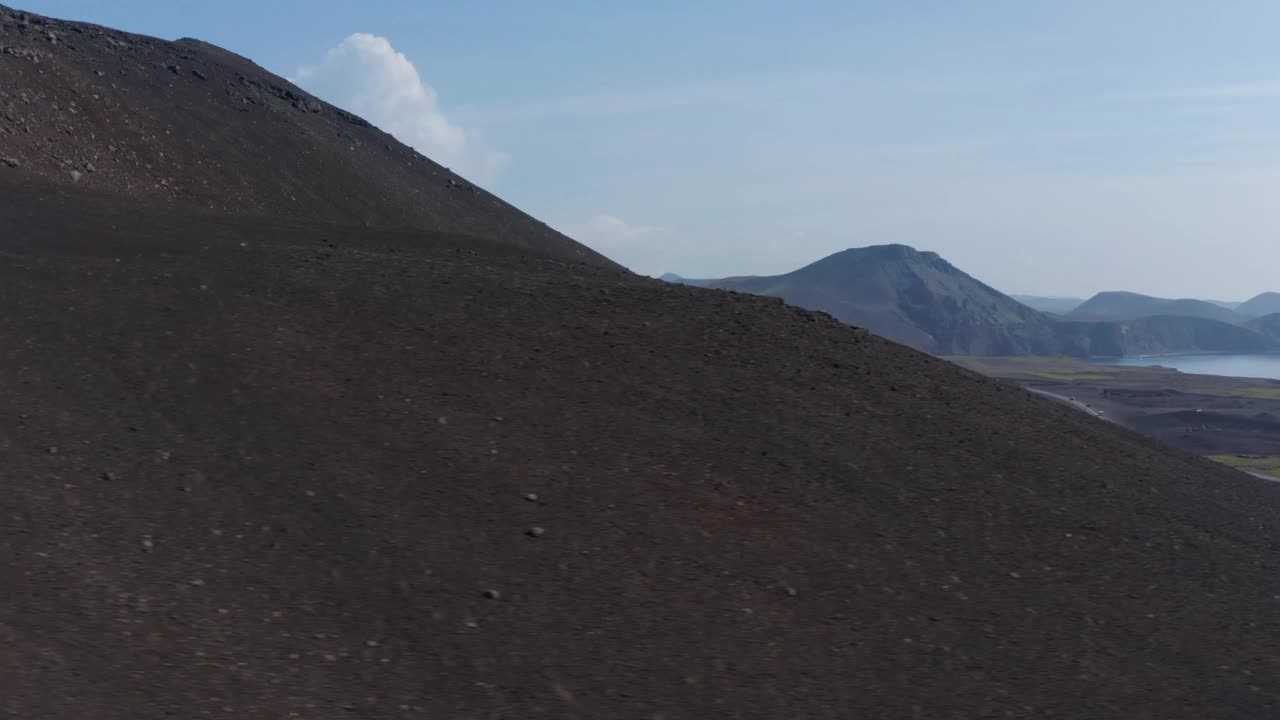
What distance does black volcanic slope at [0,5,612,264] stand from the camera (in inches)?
1008

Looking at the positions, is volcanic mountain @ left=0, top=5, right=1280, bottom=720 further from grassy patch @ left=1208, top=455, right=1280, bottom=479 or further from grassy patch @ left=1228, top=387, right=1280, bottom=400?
grassy patch @ left=1228, top=387, right=1280, bottom=400

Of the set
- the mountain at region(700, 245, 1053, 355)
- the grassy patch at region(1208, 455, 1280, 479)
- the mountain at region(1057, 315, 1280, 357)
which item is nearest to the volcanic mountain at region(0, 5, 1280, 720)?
the grassy patch at region(1208, 455, 1280, 479)

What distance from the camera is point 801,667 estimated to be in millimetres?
7676

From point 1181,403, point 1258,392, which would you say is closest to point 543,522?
point 1181,403

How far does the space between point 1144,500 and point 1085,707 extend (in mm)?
6303

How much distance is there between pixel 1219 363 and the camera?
514 feet

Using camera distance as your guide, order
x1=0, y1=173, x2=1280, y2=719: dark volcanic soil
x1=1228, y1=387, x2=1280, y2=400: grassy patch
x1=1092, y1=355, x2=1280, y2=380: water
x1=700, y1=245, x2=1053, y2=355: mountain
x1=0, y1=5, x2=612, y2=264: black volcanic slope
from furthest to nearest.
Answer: x1=700, y1=245, x2=1053, y2=355: mountain, x1=1092, y1=355, x2=1280, y2=380: water, x1=1228, y1=387, x2=1280, y2=400: grassy patch, x1=0, y1=5, x2=612, y2=264: black volcanic slope, x1=0, y1=173, x2=1280, y2=719: dark volcanic soil

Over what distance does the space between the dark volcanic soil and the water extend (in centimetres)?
12436

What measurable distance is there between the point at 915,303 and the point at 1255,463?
428 feet

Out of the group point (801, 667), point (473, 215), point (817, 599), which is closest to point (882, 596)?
point (817, 599)

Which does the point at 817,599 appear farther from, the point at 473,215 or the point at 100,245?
the point at 473,215

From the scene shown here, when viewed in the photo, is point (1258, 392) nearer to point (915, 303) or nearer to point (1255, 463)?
point (1255, 463)

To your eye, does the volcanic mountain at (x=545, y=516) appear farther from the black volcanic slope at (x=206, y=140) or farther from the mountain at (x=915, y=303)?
the mountain at (x=915, y=303)

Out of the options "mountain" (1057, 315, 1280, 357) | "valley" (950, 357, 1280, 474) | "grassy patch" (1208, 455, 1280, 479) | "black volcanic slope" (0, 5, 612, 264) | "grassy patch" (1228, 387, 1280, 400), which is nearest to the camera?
"black volcanic slope" (0, 5, 612, 264)
